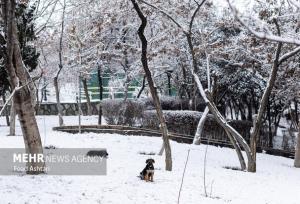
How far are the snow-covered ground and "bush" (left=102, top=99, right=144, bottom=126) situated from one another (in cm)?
652

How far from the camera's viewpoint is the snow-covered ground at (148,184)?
7820 millimetres

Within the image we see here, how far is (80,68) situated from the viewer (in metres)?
25.4

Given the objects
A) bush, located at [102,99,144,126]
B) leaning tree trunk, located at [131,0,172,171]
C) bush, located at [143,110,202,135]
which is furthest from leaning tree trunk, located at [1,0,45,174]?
bush, located at [102,99,144,126]

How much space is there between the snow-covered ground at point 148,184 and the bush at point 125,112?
6524 millimetres

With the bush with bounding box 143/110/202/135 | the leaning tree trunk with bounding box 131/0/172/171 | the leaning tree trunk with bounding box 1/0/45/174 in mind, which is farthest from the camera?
the bush with bounding box 143/110/202/135

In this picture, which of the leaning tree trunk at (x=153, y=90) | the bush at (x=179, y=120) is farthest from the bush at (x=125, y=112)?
the leaning tree trunk at (x=153, y=90)

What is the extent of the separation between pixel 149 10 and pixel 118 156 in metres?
4.32

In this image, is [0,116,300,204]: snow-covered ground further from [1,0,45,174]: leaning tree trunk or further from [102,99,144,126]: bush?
[102,99,144,126]: bush

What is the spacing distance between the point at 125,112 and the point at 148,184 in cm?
1369

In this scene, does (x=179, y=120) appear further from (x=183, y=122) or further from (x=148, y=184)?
(x=148, y=184)

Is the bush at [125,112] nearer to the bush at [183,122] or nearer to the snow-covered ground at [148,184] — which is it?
the bush at [183,122]

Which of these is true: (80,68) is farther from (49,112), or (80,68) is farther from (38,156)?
(38,156)

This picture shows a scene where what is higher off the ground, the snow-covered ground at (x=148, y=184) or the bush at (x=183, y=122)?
the bush at (x=183, y=122)

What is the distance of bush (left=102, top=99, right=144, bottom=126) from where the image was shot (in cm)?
2283
